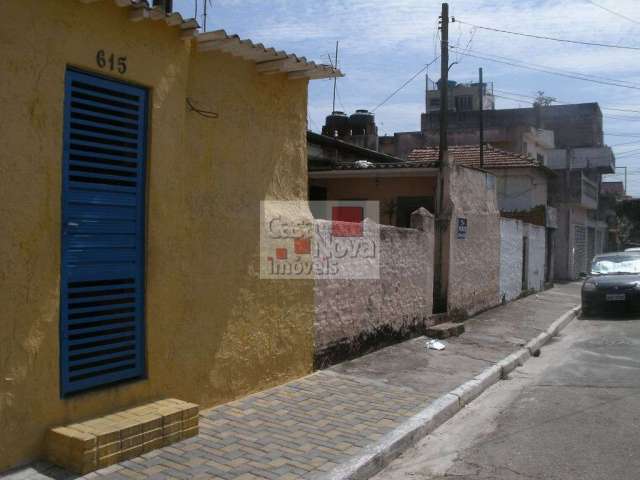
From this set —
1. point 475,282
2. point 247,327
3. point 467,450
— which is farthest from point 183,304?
point 475,282

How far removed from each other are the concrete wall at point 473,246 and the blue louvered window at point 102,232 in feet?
26.3

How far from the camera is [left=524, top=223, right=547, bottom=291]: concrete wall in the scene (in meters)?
19.4

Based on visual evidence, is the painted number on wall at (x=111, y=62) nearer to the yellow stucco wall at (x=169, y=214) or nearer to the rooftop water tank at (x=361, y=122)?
the yellow stucco wall at (x=169, y=214)

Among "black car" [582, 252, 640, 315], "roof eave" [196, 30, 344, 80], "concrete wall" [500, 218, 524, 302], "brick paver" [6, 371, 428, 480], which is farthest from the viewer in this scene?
"concrete wall" [500, 218, 524, 302]

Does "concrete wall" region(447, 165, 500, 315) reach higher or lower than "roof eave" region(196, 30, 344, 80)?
lower

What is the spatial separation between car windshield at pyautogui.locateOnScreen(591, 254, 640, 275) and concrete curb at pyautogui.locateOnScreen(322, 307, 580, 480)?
298 inches

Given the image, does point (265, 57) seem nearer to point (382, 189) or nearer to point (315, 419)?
point (315, 419)

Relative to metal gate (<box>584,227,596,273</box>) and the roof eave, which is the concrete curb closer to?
the roof eave

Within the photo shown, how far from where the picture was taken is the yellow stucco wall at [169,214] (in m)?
4.27

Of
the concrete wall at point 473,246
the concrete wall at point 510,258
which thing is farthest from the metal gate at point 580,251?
the concrete wall at point 473,246

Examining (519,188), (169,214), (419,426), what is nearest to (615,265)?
(519,188)

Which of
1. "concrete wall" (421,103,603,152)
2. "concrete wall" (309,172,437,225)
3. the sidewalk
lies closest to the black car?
"concrete wall" (309,172,437,225)

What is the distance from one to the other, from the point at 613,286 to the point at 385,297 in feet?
26.7

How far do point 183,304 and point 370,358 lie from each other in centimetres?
385
